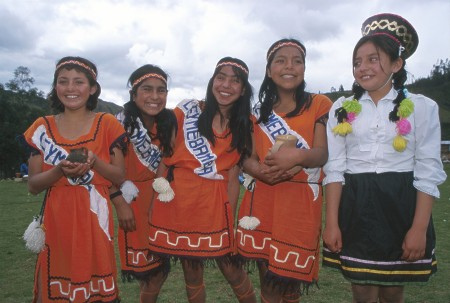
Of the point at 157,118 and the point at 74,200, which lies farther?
the point at 157,118

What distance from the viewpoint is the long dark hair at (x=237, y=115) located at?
3432 millimetres

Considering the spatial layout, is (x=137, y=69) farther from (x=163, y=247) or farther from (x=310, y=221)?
(x=310, y=221)

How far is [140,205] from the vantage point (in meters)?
3.57

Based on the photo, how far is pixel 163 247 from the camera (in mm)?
3354

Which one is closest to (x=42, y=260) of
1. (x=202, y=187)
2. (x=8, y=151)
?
(x=202, y=187)

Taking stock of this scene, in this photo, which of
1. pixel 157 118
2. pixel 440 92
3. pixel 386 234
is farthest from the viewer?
pixel 440 92

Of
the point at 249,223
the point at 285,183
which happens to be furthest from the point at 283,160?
the point at 249,223

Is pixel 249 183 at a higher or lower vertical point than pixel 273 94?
lower

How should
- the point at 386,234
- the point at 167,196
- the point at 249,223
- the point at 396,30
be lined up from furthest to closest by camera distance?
the point at 167,196, the point at 249,223, the point at 396,30, the point at 386,234

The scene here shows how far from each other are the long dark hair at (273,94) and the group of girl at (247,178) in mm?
12

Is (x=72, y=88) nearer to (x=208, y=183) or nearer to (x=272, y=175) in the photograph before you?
(x=208, y=183)

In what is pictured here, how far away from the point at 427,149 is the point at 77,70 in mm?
2355

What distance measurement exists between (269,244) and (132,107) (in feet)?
5.03

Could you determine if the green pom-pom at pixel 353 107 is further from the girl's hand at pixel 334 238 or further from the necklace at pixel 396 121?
the girl's hand at pixel 334 238
